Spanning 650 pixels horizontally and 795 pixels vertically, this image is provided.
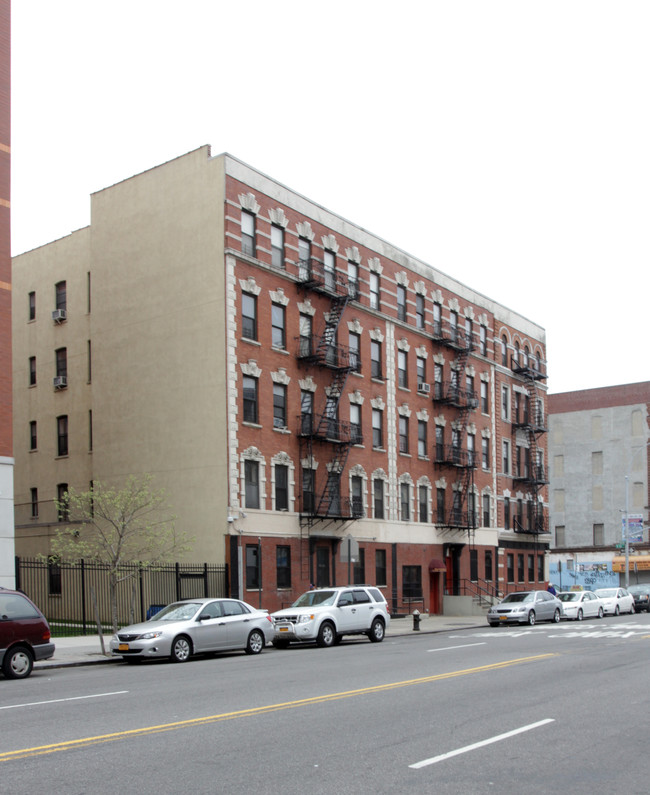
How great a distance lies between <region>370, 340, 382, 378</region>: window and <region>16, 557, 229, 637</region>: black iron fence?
43.8 feet

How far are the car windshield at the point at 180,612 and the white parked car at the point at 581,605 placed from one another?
22.4m

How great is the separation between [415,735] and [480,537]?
41.8m

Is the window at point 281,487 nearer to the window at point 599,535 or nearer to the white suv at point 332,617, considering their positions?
the white suv at point 332,617

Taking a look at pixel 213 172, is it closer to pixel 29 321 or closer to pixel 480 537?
pixel 29 321

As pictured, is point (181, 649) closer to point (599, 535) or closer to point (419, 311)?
point (419, 311)

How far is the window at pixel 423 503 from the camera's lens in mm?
45688

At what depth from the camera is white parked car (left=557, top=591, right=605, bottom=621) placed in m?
40.5

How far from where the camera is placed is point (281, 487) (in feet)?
120

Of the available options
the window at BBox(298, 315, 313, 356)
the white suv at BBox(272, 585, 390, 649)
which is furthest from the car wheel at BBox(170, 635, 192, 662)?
the window at BBox(298, 315, 313, 356)

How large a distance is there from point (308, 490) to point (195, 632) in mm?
16764

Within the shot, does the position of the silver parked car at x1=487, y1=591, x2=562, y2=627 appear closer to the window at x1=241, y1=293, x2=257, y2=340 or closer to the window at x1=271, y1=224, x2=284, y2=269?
the window at x1=241, y1=293, x2=257, y2=340

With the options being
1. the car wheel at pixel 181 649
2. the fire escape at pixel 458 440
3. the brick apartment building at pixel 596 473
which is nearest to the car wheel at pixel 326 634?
the car wheel at pixel 181 649

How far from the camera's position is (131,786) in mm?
7531

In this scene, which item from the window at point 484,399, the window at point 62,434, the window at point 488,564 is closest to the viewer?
the window at point 62,434
